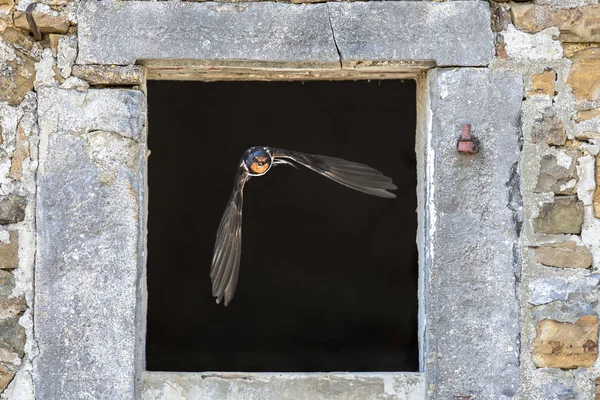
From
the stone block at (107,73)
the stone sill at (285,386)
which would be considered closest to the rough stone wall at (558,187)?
the stone sill at (285,386)

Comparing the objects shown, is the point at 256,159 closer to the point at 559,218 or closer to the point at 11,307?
the point at 11,307

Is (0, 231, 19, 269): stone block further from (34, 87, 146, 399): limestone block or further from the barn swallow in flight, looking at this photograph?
the barn swallow in flight

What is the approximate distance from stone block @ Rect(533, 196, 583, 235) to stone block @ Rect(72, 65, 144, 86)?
5.09 ft

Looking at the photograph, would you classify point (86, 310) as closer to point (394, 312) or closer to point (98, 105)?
point (98, 105)

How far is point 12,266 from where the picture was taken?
318cm

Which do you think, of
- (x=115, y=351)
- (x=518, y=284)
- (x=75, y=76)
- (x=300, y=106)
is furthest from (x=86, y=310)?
(x=300, y=106)

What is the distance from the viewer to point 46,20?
3.20 metres

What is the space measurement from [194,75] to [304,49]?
0.52m

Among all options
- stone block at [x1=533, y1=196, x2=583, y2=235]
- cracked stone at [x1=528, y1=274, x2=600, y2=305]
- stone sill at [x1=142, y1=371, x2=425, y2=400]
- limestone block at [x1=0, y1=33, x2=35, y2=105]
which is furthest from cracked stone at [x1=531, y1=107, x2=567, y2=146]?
limestone block at [x1=0, y1=33, x2=35, y2=105]

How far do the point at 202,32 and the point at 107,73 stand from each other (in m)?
0.37

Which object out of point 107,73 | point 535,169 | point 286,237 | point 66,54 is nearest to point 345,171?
point 535,169

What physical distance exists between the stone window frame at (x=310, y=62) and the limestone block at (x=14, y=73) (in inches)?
3.1

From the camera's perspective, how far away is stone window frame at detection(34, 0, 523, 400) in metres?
3.17

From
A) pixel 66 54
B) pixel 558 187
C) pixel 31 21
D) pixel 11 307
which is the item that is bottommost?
pixel 11 307
